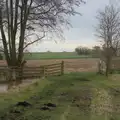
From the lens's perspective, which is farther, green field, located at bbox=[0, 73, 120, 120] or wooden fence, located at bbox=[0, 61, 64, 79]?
wooden fence, located at bbox=[0, 61, 64, 79]

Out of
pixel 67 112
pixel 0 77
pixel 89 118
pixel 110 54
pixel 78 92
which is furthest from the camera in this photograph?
pixel 110 54

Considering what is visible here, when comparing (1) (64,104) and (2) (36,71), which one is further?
(2) (36,71)

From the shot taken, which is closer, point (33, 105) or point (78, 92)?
point (33, 105)

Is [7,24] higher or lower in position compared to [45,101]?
higher

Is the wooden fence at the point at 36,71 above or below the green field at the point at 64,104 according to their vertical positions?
above

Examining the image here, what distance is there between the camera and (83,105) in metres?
13.7

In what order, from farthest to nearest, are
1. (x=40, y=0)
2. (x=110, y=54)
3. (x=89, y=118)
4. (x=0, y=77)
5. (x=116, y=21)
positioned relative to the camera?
1. (x=116, y=21)
2. (x=110, y=54)
3. (x=40, y=0)
4. (x=0, y=77)
5. (x=89, y=118)

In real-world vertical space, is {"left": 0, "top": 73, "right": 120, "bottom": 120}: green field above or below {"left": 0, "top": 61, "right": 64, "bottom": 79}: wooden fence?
below

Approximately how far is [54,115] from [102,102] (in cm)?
391

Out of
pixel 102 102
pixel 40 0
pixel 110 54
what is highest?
pixel 40 0

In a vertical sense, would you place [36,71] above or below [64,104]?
above

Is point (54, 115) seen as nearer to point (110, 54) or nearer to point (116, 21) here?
point (110, 54)

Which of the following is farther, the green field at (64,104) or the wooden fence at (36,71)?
the wooden fence at (36,71)

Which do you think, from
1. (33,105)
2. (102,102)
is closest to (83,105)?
(102,102)
